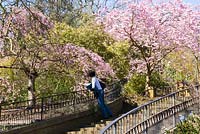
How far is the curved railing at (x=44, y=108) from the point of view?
506 inches

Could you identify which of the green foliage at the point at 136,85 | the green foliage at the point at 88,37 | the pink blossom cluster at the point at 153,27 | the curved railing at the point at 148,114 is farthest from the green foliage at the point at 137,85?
the curved railing at the point at 148,114

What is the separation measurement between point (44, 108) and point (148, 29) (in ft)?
27.6

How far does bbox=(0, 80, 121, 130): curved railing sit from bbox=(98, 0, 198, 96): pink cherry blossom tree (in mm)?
3846

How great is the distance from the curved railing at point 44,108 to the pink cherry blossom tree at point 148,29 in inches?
151

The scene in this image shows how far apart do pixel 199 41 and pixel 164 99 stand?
10.1 metres

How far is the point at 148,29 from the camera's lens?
20.3 metres

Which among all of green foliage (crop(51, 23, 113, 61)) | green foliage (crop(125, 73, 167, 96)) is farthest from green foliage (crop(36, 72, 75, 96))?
green foliage (crop(125, 73, 167, 96))

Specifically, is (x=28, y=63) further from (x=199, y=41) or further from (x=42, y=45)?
(x=199, y=41)

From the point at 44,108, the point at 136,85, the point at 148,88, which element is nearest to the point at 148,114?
the point at 44,108

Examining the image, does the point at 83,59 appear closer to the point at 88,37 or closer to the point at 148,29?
the point at 88,37

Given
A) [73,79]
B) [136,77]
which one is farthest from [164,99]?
[136,77]

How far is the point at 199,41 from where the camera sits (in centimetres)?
2248

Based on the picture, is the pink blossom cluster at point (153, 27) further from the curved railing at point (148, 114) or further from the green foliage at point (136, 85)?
the curved railing at point (148, 114)

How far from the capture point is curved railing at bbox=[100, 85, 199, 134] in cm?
1001
